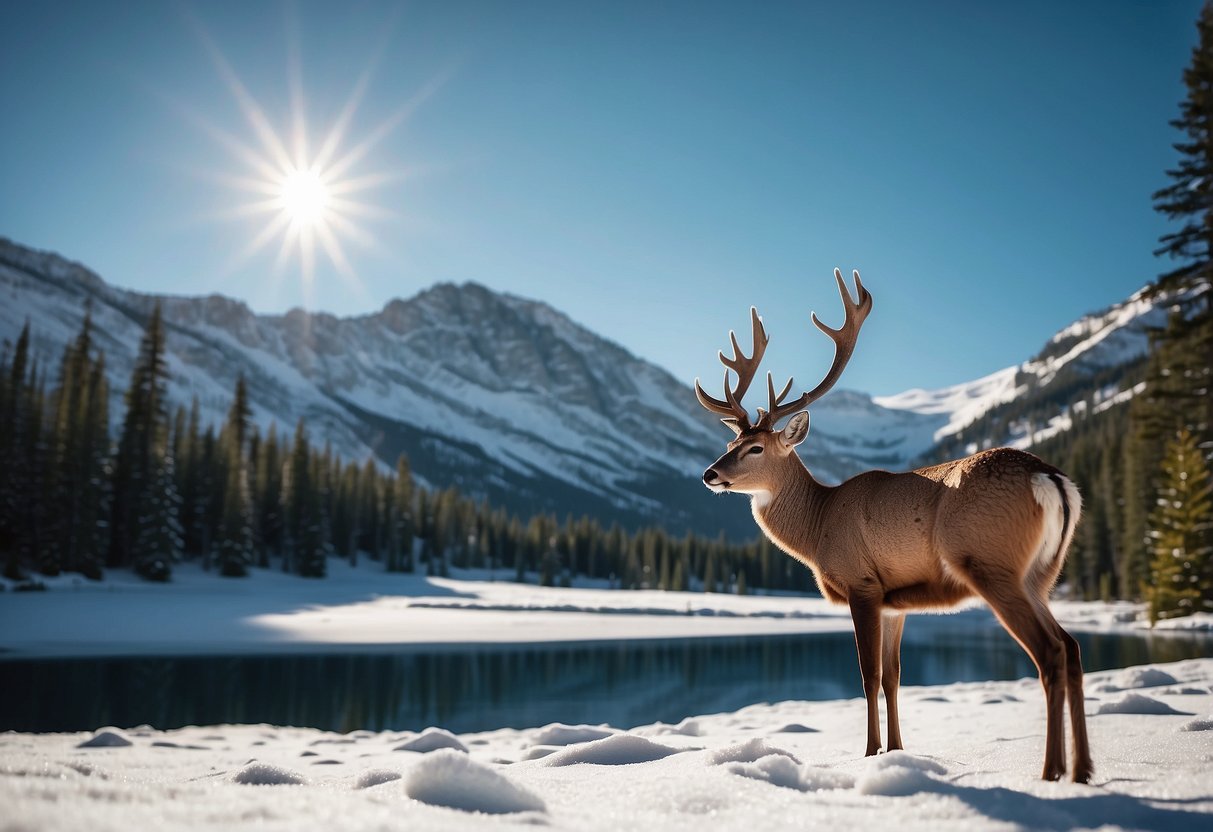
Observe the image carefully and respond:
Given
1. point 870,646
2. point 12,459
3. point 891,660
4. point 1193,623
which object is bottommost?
point 1193,623

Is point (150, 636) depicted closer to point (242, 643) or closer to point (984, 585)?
point (242, 643)

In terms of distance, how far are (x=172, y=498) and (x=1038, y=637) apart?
176ft

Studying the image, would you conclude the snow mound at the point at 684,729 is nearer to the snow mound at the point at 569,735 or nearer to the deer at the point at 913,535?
the snow mound at the point at 569,735

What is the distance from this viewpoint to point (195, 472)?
188ft

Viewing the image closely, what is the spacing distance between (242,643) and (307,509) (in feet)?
131

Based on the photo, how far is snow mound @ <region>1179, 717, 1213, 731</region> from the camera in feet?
15.6

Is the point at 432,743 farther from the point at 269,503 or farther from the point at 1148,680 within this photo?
the point at 269,503

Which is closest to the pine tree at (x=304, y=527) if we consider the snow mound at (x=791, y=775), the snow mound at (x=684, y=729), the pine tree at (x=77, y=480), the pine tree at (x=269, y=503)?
the pine tree at (x=269, y=503)

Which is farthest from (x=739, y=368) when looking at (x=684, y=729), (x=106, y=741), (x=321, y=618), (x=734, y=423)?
(x=321, y=618)

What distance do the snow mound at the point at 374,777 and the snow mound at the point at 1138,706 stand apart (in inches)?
218

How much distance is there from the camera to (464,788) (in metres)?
2.86

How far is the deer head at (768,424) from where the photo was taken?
5582mm

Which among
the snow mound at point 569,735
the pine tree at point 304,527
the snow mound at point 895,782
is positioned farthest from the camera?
the pine tree at point 304,527

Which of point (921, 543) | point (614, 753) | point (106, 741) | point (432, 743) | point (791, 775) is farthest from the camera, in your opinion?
point (106, 741)
